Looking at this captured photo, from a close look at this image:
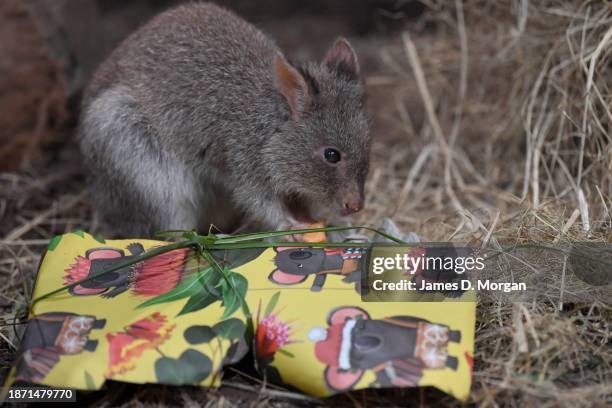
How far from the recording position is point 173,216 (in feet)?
14.6

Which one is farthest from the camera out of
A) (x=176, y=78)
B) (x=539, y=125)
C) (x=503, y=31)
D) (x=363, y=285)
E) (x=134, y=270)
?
(x=503, y=31)

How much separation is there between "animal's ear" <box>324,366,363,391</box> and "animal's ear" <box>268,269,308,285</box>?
1.77 feet

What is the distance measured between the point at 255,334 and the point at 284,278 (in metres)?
0.34

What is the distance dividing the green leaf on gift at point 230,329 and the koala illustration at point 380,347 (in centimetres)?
32

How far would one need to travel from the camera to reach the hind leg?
4.34 metres

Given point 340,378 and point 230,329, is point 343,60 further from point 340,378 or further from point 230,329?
point 340,378

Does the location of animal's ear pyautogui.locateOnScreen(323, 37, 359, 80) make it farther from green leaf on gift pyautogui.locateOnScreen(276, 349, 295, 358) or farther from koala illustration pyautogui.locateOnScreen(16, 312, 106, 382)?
koala illustration pyautogui.locateOnScreen(16, 312, 106, 382)

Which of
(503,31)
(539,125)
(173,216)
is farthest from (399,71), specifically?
(173,216)

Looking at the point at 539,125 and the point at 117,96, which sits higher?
the point at 539,125

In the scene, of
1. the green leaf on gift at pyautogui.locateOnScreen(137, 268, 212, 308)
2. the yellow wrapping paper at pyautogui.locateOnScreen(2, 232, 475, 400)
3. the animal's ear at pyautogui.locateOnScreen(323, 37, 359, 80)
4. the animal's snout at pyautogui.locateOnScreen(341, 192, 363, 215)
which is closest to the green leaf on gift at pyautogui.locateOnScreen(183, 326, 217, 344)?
the yellow wrapping paper at pyautogui.locateOnScreen(2, 232, 475, 400)

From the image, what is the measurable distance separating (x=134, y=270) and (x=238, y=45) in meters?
1.76

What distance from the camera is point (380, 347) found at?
112 inches

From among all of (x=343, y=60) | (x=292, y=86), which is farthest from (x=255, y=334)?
(x=343, y=60)

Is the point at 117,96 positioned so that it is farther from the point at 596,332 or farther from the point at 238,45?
the point at 596,332
